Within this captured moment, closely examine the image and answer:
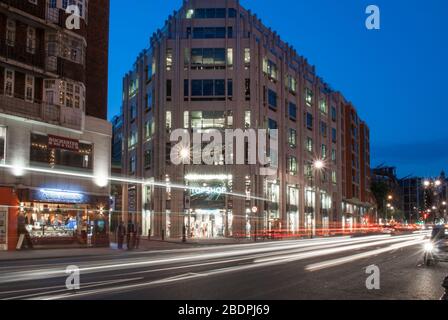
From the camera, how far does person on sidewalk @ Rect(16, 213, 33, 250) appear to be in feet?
105

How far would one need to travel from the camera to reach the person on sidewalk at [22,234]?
32125mm

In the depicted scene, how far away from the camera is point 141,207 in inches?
2657

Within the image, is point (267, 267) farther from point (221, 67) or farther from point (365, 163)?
point (365, 163)

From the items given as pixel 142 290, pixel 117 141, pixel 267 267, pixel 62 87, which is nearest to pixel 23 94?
pixel 62 87

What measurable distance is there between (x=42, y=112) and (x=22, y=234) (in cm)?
729

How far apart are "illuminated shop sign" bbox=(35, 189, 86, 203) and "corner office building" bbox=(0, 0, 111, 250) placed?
2.3 inches

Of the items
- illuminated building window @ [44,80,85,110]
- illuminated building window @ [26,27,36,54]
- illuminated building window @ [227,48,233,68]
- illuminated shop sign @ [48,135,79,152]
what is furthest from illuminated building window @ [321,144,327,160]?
illuminated building window @ [26,27,36,54]

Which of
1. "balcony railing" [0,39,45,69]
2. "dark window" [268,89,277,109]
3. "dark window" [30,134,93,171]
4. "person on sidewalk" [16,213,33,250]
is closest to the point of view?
"person on sidewalk" [16,213,33,250]

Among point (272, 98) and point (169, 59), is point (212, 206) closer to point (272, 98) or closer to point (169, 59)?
point (272, 98)

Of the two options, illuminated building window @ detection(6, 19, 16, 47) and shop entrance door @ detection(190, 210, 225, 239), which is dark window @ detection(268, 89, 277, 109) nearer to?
shop entrance door @ detection(190, 210, 225, 239)

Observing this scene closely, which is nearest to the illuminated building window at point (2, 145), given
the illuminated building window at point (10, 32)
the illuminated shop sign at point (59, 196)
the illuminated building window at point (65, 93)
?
Answer: the illuminated shop sign at point (59, 196)

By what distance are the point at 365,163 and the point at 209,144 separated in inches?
2658

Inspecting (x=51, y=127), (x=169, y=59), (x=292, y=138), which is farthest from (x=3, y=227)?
(x=292, y=138)

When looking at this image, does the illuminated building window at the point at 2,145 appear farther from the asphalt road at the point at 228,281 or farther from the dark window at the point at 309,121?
the dark window at the point at 309,121
